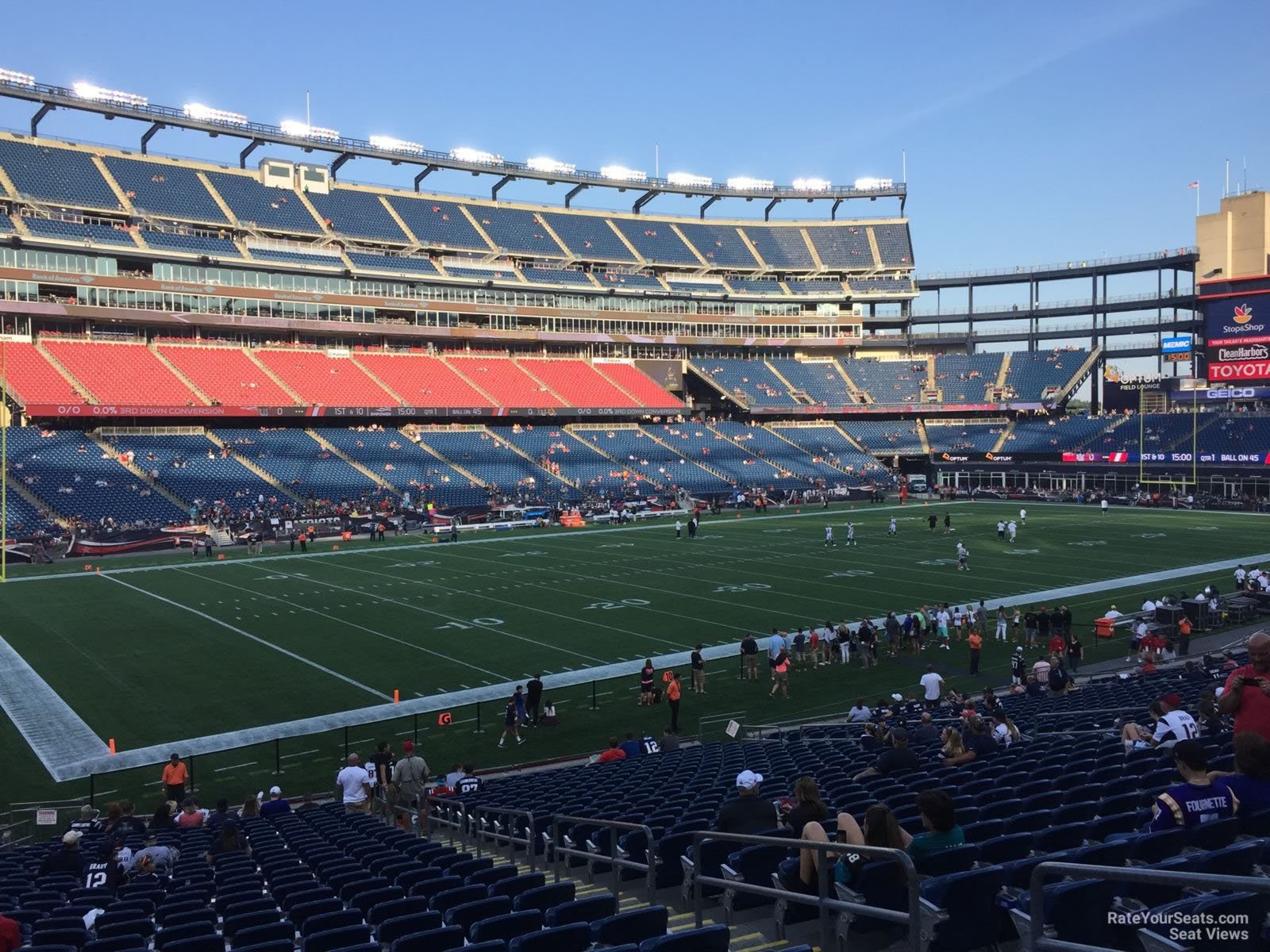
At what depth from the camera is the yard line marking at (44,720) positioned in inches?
713

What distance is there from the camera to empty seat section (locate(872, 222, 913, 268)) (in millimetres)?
102000

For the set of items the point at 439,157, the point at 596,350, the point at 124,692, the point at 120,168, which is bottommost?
the point at 124,692

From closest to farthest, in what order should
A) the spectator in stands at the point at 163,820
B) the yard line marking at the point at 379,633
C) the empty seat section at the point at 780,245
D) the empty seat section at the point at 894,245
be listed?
the spectator in stands at the point at 163,820 < the yard line marking at the point at 379,633 < the empty seat section at the point at 780,245 < the empty seat section at the point at 894,245

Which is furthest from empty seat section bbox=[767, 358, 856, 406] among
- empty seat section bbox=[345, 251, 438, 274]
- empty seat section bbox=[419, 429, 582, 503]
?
empty seat section bbox=[345, 251, 438, 274]

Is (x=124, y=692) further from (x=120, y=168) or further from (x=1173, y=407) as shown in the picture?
(x=1173, y=407)

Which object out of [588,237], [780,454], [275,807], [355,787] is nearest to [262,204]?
[588,237]

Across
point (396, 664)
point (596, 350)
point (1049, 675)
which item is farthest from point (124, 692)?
point (596, 350)

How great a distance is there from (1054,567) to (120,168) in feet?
228

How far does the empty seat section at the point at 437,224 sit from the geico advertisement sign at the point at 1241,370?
59672 millimetres

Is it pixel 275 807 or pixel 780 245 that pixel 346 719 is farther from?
pixel 780 245

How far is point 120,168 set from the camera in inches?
2808

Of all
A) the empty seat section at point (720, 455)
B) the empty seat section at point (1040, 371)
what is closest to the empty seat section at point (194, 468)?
the empty seat section at point (720, 455)

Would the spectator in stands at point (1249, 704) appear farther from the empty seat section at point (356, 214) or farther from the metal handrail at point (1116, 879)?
the empty seat section at point (356, 214)

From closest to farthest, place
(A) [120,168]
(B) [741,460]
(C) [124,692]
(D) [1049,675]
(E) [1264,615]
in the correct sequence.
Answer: (D) [1049,675]
(C) [124,692]
(E) [1264,615]
(A) [120,168]
(B) [741,460]
